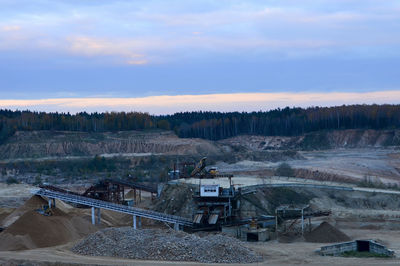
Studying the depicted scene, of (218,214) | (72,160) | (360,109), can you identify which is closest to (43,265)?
(218,214)

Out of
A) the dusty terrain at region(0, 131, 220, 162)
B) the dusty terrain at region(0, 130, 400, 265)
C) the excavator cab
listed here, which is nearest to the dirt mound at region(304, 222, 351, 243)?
the dusty terrain at region(0, 130, 400, 265)

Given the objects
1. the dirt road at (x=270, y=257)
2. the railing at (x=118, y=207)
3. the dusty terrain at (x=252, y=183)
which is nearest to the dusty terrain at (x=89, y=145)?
the dusty terrain at (x=252, y=183)

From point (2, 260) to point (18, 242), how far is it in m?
5.50

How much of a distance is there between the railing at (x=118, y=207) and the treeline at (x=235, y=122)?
8830 cm

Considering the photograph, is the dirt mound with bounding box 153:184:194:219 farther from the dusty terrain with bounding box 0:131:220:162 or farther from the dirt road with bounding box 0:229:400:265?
the dusty terrain with bounding box 0:131:220:162

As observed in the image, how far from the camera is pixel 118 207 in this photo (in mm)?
66062

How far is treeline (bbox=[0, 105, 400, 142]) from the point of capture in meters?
161

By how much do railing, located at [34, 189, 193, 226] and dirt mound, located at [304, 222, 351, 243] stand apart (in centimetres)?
1304

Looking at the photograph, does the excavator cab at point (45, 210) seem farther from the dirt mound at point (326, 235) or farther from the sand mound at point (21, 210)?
Result: the dirt mound at point (326, 235)

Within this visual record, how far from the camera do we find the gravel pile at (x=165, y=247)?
160ft

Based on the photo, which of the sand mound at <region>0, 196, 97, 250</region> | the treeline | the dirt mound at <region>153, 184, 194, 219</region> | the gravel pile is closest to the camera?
the gravel pile

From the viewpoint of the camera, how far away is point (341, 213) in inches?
2881

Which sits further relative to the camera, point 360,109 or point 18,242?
point 360,109

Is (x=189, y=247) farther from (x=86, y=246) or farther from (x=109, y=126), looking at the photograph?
(x=109, y=126)
